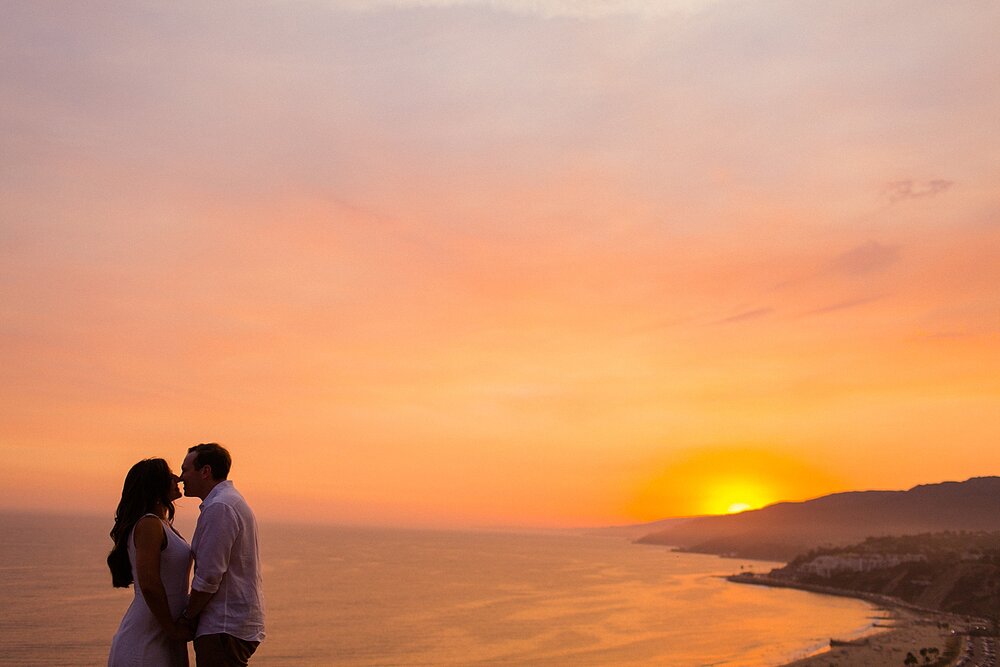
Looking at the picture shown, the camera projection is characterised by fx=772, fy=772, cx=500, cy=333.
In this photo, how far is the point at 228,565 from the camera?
19.6ft

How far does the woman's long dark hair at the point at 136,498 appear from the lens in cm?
594

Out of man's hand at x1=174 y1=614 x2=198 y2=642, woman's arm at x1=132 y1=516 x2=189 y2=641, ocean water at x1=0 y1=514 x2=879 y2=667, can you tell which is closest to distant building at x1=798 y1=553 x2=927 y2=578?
ocean water at x1=0 y1=514 x2=879 y2=667

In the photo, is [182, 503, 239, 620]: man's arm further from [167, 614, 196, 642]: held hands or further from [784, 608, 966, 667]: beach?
[784, 608, 966, 667]: beach

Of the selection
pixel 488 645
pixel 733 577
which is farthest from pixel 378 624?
pixel 733 577

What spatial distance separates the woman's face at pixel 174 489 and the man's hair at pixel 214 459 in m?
0.22

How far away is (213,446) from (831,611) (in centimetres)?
11474

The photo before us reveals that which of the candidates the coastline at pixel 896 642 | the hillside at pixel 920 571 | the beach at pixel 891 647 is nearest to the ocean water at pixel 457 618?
the coastline at pixel 896 642

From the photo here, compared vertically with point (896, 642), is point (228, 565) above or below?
above

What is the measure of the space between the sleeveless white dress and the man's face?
0.32m

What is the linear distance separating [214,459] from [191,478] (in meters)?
0.22

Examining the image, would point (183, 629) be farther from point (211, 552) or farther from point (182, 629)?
point (211, 552)

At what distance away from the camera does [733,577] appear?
547ft

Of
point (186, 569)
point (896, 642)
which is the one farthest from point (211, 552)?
point (896, 642)

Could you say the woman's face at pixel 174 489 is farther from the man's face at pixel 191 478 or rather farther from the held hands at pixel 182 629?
the held hands at pixel 182 629
